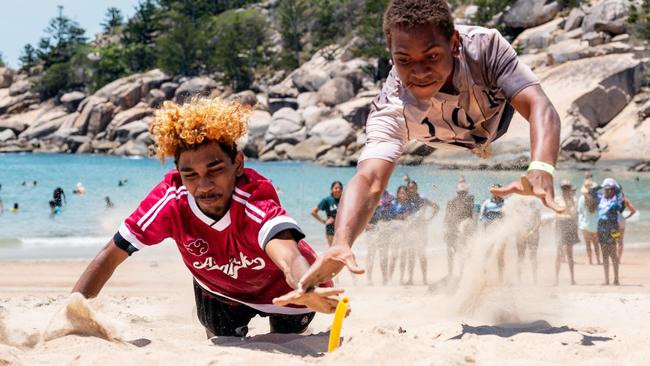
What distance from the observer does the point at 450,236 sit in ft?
36.7

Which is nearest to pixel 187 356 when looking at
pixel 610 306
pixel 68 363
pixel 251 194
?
pixel 68 363

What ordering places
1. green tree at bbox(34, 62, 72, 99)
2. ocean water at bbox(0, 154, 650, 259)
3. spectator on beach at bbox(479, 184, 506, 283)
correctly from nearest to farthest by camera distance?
1. spectator on beach at bbox(479, 184, 506, 283)
2. ocean water at bbox(0, 154, 650, 259)
3. green tree at bbox(34, 62, 72, 99)

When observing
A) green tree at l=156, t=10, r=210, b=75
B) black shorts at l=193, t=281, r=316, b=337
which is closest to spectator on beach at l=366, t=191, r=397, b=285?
black shorts at l=193, t=281, r=316, b=337

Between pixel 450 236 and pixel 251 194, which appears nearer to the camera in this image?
pixel 251 194

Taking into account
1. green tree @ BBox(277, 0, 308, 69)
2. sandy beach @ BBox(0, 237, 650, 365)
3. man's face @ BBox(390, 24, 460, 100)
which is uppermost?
green tree @ BBox(277, 0, 308, 69)

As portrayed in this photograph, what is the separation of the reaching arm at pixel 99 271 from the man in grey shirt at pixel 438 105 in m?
1.24

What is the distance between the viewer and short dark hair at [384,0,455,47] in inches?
170

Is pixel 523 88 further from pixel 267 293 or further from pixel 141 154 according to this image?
pixel 141 154

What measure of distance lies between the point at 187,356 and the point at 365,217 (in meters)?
1.12

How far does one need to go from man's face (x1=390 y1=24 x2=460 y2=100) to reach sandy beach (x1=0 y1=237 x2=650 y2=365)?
1372 mm

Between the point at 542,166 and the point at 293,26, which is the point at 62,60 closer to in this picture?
the point at 293,26

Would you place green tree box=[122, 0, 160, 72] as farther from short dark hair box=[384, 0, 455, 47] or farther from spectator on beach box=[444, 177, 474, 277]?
short dark hair box=[384, 0, 455, 47]

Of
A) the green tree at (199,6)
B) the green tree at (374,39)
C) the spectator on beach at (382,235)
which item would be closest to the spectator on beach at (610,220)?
the spectator on beach at (382,235)

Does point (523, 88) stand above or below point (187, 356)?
above
